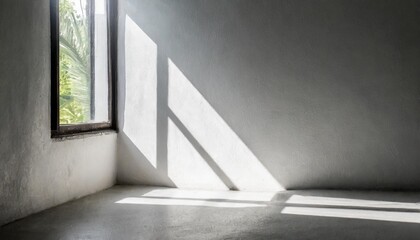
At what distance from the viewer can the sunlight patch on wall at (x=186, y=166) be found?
→ 639 cm

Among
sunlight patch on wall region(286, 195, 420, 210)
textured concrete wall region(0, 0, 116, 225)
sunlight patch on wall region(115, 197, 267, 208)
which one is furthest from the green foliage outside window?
sunlight patch on wall region(286, 195, 420, 210)

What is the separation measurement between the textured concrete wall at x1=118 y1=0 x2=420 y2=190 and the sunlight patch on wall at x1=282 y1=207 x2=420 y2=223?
1194mm

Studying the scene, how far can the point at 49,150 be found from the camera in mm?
5152

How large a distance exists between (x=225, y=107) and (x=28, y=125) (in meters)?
2.38

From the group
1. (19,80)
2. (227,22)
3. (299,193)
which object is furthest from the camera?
(227,22)

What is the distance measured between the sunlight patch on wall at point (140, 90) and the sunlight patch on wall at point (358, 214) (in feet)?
7.27

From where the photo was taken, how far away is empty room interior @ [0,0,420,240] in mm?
5285

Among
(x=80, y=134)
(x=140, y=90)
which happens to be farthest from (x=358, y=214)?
(x=140, y=90)

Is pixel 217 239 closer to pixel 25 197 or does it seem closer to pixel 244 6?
pixel 25 197

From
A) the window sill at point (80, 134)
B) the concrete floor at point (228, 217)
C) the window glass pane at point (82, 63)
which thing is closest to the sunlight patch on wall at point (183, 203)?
the concrete floor at point (228, 217)

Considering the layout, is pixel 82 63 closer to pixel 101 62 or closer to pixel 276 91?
pixel 101 62

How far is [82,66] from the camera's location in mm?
6090

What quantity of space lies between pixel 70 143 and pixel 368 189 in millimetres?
3271

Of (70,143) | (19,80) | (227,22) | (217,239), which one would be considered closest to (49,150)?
(70,143)
